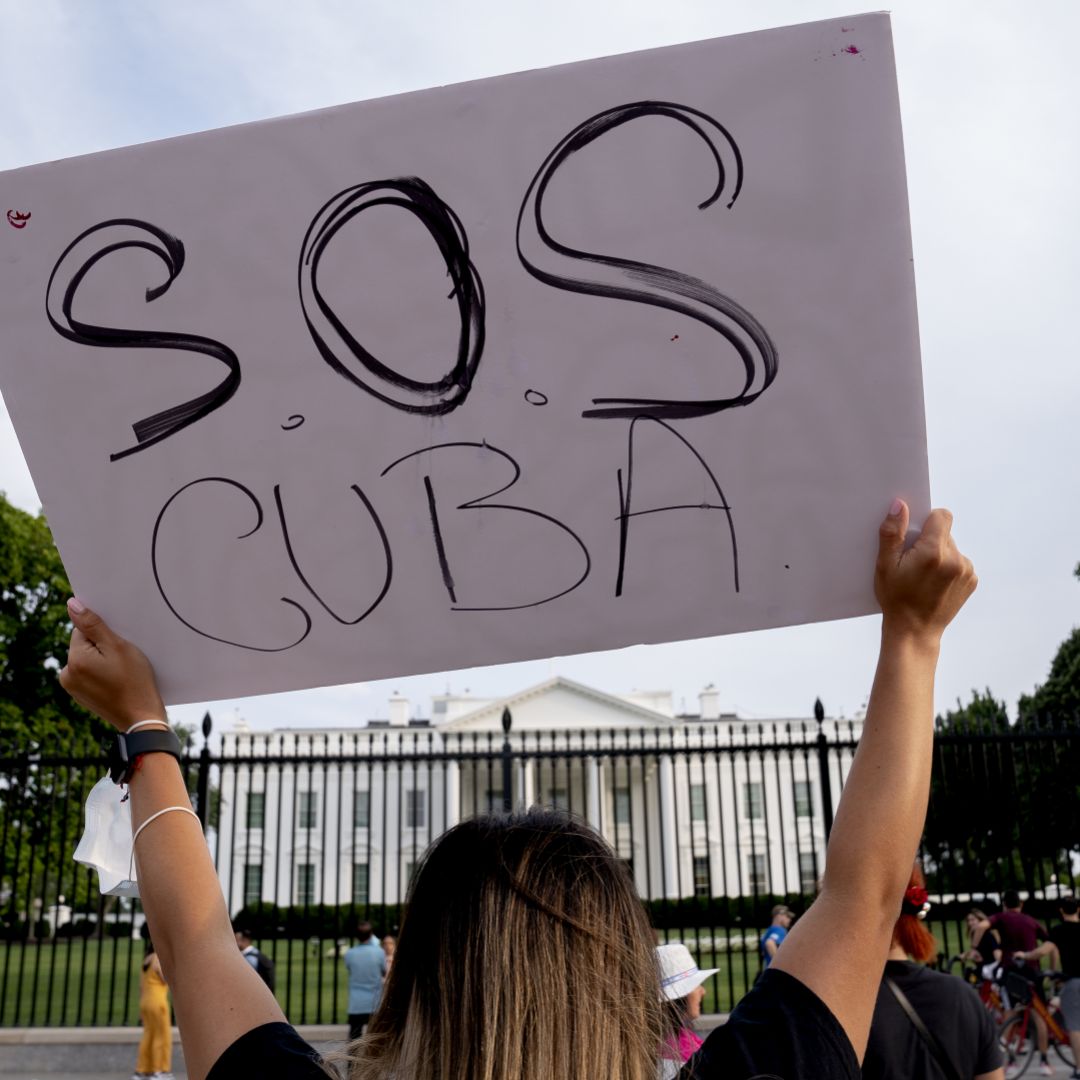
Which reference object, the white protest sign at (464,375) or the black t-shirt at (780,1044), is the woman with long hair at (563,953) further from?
the white protest sign at (464,375)

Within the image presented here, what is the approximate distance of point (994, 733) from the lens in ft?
34.5

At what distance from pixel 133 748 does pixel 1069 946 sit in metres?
10.8

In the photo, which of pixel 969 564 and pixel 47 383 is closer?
pixel 969 564

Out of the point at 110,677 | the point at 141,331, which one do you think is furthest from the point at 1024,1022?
the point at 141,331

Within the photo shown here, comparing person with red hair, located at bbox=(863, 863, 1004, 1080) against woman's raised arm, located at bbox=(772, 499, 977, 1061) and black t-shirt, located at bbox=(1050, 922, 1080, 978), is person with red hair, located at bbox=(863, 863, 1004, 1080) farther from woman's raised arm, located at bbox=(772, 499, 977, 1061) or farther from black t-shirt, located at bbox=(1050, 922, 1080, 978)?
black t-shirt, located at bbox=(1050, 922, 1080, 978)

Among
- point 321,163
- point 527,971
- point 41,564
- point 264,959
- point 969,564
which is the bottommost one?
point 264,959

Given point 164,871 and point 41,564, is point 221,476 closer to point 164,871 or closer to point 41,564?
point 164,871

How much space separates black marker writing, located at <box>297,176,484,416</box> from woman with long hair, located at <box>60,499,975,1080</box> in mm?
664

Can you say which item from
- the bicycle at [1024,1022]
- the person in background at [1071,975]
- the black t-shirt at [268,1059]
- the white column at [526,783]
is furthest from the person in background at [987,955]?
the black t-shirt at [268,1059]

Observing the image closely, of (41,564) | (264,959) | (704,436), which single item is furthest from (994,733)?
(41,564)

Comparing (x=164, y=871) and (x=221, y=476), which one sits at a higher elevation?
(x=221, y=476)

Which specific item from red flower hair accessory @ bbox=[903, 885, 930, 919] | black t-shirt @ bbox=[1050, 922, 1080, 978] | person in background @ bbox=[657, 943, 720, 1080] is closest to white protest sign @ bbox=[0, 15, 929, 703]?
person in background @ bbox=[657, 943, 720, 1080]

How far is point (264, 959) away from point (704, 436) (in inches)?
401

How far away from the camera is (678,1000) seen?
3.60 meters
